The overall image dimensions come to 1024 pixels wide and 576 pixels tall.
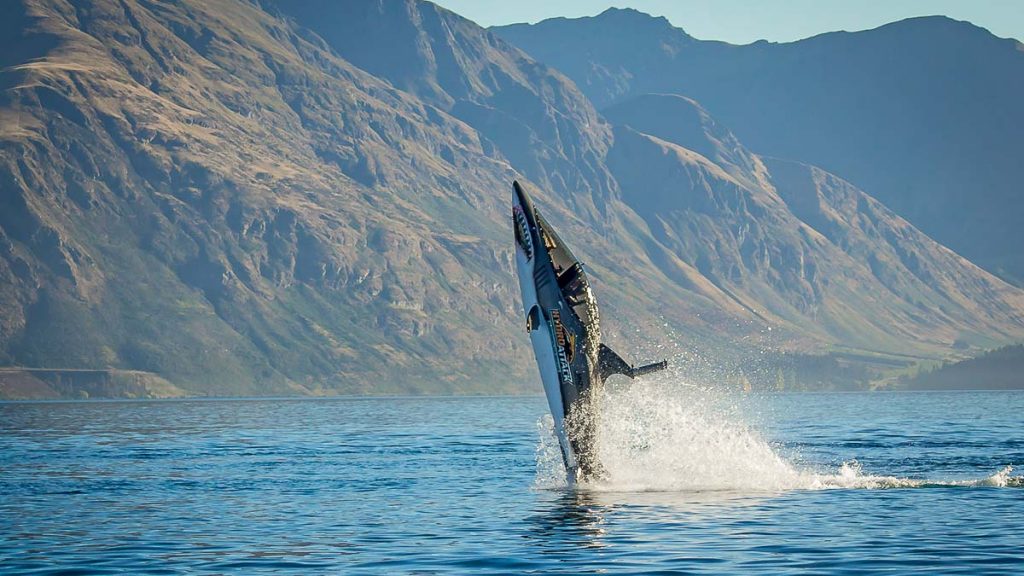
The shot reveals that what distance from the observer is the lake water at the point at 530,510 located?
3516cm

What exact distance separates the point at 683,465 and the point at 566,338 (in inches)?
425

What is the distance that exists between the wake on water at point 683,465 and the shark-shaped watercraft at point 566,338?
92 centimetres

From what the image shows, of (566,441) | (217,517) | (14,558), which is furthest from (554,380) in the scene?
(14,558)

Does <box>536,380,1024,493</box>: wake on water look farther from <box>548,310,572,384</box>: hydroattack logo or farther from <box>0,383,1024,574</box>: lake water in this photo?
<box>548,310,572,384</box>: hydroattack logo

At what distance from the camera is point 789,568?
109 ft

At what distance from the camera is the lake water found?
35.2 meters

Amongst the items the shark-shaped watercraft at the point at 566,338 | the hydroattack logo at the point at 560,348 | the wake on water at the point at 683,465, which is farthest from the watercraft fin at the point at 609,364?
the hydroattack logo at the point at 560,348

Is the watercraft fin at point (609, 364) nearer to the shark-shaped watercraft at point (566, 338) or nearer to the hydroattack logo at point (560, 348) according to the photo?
the shark-shaped watercraft at point (566, 338)

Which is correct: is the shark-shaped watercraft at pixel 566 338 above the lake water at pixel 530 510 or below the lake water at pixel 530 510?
above

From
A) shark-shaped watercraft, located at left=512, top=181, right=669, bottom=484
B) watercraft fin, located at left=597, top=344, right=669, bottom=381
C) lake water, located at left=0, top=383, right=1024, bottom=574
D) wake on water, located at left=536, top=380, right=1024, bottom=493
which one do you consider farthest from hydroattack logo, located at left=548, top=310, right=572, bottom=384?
lake water, located at left=0, top=383, right=1024, bottom=574

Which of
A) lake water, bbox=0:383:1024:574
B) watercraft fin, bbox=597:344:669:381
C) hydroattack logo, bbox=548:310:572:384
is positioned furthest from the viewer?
hydroattack logo, bbox=548:310:572:384

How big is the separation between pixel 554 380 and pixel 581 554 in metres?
15.6

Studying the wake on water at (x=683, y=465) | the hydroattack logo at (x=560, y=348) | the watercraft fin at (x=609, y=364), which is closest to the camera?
the watercraft fin at (x=609, y=364)

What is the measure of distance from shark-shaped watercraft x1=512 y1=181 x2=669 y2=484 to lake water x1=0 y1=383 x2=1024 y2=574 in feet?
4.34
